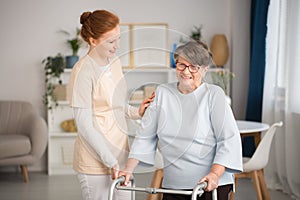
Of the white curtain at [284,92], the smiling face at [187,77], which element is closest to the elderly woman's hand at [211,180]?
the smiling face at [187,77]

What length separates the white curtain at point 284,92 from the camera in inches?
181

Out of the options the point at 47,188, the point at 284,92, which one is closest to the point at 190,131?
the point at 284,92

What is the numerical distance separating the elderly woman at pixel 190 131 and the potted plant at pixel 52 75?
377cm

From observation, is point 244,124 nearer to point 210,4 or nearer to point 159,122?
point 210,4

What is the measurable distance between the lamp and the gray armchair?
1.89 metres

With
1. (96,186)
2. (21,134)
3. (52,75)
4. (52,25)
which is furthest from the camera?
(52,25)

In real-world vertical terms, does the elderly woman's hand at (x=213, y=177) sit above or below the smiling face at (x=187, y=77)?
below

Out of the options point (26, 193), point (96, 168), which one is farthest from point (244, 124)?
point (96, 168)

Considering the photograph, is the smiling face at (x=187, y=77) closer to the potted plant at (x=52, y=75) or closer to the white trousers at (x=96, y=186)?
the white trousers at (x=96, y=186)

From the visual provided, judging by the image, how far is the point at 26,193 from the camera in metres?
4.96

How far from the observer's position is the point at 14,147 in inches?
207

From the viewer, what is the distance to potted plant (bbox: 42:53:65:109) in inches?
227

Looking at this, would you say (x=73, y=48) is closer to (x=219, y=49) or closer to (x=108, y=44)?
(x=219, y=49)

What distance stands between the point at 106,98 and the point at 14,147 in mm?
3417
